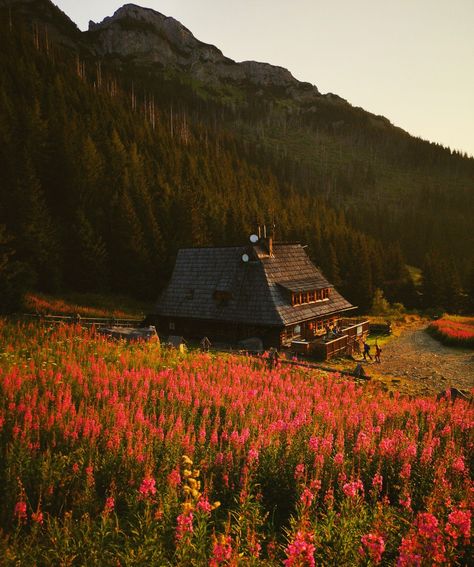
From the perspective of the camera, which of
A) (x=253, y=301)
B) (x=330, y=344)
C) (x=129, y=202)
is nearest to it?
(x=330, y=344)

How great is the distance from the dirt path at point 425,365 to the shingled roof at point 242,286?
663cm

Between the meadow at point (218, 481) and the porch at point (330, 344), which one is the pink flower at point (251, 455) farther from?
the porch at point (330, 344)

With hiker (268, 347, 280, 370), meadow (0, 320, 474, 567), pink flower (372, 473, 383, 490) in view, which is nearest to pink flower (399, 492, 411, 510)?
meadow (0, 320, 474, 567)

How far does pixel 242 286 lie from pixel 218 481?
23.7m

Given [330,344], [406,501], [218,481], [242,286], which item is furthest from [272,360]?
[406,501]

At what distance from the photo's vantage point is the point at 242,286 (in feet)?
100

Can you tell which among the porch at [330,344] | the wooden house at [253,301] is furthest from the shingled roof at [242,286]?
the porch at [330,344]

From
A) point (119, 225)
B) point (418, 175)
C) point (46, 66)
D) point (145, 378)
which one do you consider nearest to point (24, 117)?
point (119, 225)

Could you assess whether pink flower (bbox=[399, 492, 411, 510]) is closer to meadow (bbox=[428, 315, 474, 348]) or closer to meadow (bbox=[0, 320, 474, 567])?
meadow (bbox=[0, 320, 474, 567])

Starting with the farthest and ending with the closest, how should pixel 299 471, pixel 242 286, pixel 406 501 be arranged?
pixel 242 286, pixel 299 471, pixel 406 501

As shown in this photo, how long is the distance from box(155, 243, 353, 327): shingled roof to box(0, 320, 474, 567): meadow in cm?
1576

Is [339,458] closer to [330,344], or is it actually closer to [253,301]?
[330,344]

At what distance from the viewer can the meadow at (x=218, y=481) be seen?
4.86 meters

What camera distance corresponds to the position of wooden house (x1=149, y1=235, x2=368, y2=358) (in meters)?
28.3
